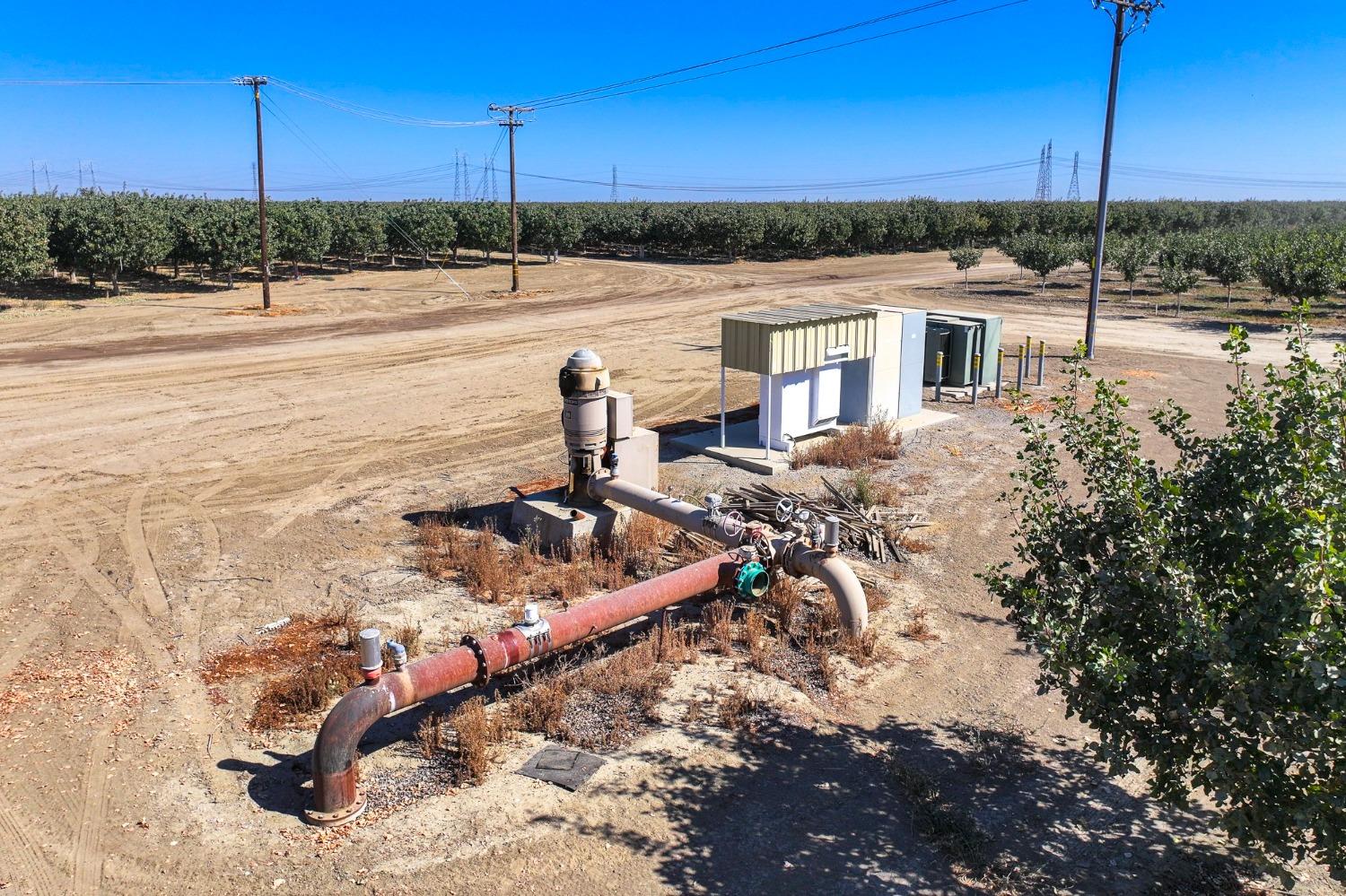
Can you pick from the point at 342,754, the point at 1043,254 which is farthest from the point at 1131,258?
the point at 342,754

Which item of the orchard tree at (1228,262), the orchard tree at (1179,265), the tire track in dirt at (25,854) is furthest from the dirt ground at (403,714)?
the orchard tree at (1228,262)

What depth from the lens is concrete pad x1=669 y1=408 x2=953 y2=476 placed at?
50.0 ft

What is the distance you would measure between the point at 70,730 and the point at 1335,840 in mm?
8283

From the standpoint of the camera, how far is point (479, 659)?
23.7ft

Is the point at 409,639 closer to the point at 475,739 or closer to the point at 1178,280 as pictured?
the point at 475,739

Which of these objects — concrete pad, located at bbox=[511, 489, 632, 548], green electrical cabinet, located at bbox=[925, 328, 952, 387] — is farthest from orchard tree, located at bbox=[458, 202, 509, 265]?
concrete pad, located at bbox=[511, 489, 632, 548]

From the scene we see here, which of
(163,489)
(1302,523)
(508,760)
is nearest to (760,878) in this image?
(508,760)

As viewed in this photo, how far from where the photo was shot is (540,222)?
6041cm

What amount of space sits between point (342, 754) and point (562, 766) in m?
1.60

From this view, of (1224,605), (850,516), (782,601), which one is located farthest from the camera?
(850,516)

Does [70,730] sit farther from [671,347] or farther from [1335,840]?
[671,347]

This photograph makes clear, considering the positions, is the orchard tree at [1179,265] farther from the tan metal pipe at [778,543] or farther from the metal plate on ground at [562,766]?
the metal plate on ground at [562,766]

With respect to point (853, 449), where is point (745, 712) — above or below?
below

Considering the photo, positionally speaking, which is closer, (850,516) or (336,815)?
(336,815)
